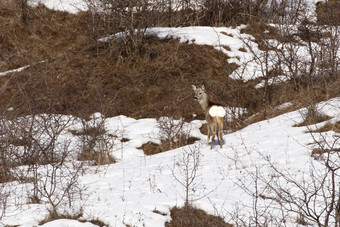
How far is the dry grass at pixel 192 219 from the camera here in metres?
6.83

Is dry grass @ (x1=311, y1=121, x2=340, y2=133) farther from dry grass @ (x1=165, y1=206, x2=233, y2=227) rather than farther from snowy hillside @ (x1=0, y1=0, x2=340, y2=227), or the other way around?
dry grass @ (x1=165, y1=206, x2=233, y2=227)

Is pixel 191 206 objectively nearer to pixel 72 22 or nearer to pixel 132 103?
pixel 132 103

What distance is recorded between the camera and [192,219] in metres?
7.00

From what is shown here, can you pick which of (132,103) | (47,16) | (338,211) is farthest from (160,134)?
(47,16)

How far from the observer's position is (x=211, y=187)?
328 inches

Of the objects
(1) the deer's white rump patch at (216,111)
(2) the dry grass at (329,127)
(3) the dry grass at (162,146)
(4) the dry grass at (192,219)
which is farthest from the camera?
(3) the dry grass at (162,146)

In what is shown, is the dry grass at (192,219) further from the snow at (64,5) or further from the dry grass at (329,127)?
the snow at (64,5)

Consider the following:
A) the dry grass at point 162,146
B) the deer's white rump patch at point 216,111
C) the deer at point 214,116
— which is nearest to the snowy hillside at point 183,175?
the dry grass at point 162,146

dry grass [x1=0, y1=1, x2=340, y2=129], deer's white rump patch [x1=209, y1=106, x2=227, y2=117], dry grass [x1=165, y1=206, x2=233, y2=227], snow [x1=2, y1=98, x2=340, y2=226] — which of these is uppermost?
dry grass [x1=0, y1=1, x2=340, y2=129]

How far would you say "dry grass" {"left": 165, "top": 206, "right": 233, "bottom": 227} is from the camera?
683 centimetres

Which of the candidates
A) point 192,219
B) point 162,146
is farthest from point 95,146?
point 192,219

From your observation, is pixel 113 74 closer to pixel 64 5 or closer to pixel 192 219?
pixel 64 5

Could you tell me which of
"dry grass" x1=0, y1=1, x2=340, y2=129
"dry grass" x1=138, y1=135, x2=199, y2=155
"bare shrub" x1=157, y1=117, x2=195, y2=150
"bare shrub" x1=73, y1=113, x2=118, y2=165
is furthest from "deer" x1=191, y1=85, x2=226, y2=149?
"bare shrub" x1=73, y1=113, x2=118, y2=165

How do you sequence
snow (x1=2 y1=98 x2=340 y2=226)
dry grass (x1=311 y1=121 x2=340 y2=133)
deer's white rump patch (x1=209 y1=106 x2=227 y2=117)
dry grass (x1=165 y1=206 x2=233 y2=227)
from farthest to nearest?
deer's white rump patch (x1=209 y1=106 x2=227 y2=117) < dry grass (x1=311 y1=121 x2=340 y2=133) < snow (x1=2 y1=98 x2=340 y2=226) < dry grass (x1=165 y1=206 x2=233 y2=227)
